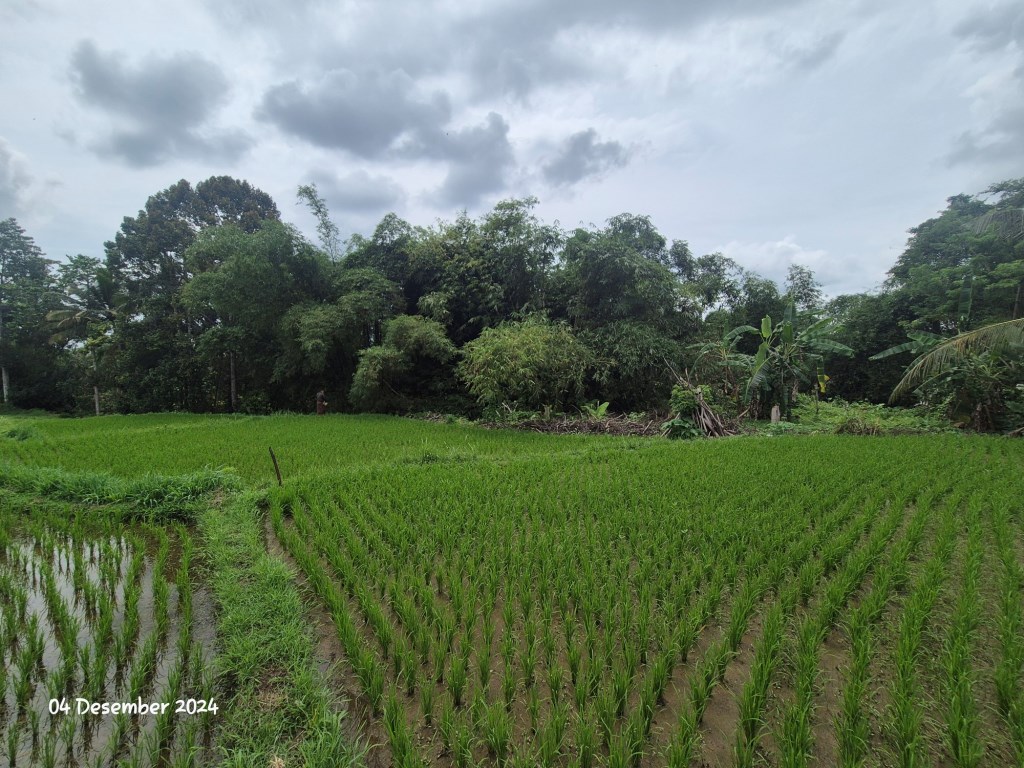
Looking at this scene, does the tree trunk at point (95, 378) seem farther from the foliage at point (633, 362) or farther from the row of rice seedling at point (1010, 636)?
the row of rice seedling at point (1010, 636)

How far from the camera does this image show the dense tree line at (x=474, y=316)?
440 inches

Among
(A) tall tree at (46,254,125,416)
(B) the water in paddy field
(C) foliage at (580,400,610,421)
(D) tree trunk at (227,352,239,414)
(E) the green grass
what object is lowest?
(B) the water in paddy field

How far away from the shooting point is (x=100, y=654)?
7.02 feet

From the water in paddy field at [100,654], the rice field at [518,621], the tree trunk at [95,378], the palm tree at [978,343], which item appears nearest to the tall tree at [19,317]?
the tree trunk at [95,378]

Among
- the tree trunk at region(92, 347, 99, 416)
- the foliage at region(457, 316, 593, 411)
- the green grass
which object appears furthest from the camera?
the tree trunk at region(92, 347, 99, 416)

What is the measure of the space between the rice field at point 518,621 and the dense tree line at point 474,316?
633 cm

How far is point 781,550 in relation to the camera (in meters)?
3.26

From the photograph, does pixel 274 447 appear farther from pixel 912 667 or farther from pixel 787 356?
pixel 787 356

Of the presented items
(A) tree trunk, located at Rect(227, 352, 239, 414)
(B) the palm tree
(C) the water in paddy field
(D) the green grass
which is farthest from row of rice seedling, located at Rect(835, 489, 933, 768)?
(A) tree trunk, located at Rect(227, 352, 239, 414)

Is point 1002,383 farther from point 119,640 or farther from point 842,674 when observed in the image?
point 119,640

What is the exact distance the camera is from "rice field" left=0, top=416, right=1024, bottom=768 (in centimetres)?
170

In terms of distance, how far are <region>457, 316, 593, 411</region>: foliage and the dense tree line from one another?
0.06 meters

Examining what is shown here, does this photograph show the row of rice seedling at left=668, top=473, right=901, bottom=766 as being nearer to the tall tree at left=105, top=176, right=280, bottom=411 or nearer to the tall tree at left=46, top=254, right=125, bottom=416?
the tall tree at left=105, top=176, right=280, bottom=411

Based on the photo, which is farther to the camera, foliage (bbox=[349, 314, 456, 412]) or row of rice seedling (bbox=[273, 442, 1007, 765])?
foliage (bbox=[349, 314, 456, 412])
